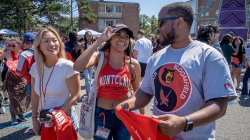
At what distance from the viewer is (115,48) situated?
296cm

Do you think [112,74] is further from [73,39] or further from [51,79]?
[73,39]

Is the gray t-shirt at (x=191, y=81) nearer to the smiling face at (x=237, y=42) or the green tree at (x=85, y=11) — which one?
the smiling face at (x=237, y=42)

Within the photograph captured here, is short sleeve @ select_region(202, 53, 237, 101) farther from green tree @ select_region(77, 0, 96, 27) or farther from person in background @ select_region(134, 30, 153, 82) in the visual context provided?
green tree @ select_region(77, 0, 96, 27)

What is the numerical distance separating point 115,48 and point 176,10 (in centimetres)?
128

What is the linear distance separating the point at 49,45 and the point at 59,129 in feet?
3.16

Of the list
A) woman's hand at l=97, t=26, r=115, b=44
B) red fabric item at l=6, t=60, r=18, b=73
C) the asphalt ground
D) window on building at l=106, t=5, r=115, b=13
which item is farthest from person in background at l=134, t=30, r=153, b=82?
window on building at l=106, t=5, r=115, b=13

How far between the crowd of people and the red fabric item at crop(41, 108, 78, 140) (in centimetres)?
3

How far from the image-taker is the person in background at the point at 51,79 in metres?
2.74

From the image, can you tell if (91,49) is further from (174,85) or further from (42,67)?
(174,85)

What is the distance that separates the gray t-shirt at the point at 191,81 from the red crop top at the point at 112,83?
0.99m

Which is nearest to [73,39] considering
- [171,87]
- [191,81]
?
[171,87]

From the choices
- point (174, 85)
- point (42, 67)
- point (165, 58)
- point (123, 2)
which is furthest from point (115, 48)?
point (123, 2)

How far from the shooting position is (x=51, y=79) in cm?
275

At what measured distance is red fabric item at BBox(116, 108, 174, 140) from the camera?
1.56 meters
